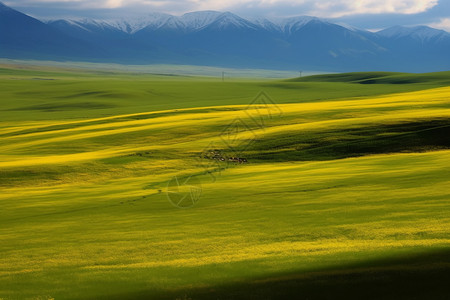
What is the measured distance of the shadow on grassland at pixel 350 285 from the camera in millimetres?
13094

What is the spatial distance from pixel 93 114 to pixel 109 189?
6154cm

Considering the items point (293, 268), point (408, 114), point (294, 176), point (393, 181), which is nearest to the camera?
point (293, 268)

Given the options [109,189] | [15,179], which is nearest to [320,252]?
[109,189]

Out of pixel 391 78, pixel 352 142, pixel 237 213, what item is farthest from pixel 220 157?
pixel 391 78

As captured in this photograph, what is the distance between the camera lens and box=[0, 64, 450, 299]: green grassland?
14031 millimetres

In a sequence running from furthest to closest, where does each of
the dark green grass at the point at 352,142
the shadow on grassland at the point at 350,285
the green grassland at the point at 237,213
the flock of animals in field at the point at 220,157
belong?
the flock of animals in field at the point at 220,157 < the dark green grass at the point at 352,142 < the green grassland at the point at 237,213 < the shadow on grassland at the point at 350,285

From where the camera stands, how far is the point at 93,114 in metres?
88.8

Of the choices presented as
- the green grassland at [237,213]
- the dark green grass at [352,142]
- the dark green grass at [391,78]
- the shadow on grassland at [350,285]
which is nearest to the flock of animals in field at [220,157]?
the green grassland at [237,213]

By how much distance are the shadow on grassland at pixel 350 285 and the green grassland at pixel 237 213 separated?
4cm

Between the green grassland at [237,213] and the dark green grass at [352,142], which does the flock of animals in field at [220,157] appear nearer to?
the green grassland at [237,213]

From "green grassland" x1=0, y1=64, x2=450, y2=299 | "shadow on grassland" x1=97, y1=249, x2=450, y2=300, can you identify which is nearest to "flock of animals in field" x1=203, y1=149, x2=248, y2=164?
"green grassland" x1=0, y1=64, x2=450, y2=299

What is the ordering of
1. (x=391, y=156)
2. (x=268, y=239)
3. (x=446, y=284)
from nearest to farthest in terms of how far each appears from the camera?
(x=446, y=284) < (x=268, y=239) < (x=391, y=156)

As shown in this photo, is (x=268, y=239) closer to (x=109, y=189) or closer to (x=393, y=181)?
(x=393, y=181)

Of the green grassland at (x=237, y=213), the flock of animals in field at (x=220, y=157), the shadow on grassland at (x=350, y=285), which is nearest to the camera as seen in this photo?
the shadow on grassland at (x=350, y=285)
